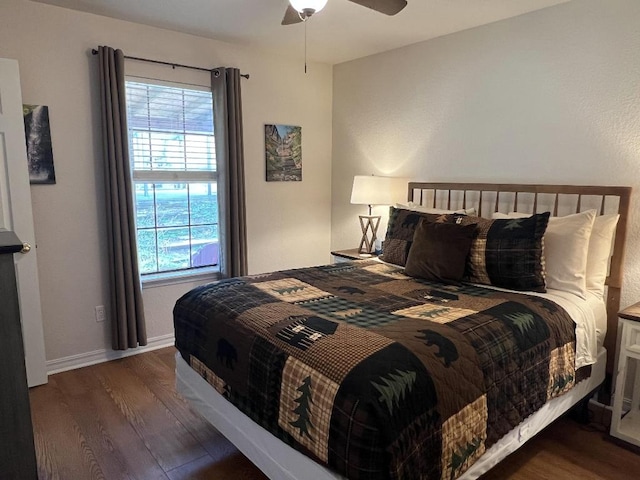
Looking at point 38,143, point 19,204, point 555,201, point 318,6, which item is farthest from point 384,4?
point 19,204

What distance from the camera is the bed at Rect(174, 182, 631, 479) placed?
1.43 meters

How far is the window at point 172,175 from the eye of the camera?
11.0 ft

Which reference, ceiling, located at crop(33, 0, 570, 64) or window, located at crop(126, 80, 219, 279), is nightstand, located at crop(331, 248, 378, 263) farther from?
ceiling, located at crop(33, 0, 570, 64)

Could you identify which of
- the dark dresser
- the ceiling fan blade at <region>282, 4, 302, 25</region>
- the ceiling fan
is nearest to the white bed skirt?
the dark dresser

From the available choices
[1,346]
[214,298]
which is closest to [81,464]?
[214,298]

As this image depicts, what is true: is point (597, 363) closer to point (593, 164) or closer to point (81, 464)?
point (593, 164)

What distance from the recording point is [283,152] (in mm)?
4105

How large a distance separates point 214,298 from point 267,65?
8.32 ft

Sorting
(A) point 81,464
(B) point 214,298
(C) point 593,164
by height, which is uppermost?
(C) point 593,164

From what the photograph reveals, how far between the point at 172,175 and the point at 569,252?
9.43ft

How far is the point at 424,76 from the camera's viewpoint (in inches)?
139

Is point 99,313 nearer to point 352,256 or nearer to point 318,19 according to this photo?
point 352,256

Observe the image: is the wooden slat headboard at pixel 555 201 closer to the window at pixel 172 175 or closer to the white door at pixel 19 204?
the window at pixel 172 175

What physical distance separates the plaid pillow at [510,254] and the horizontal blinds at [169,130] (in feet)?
7.44
